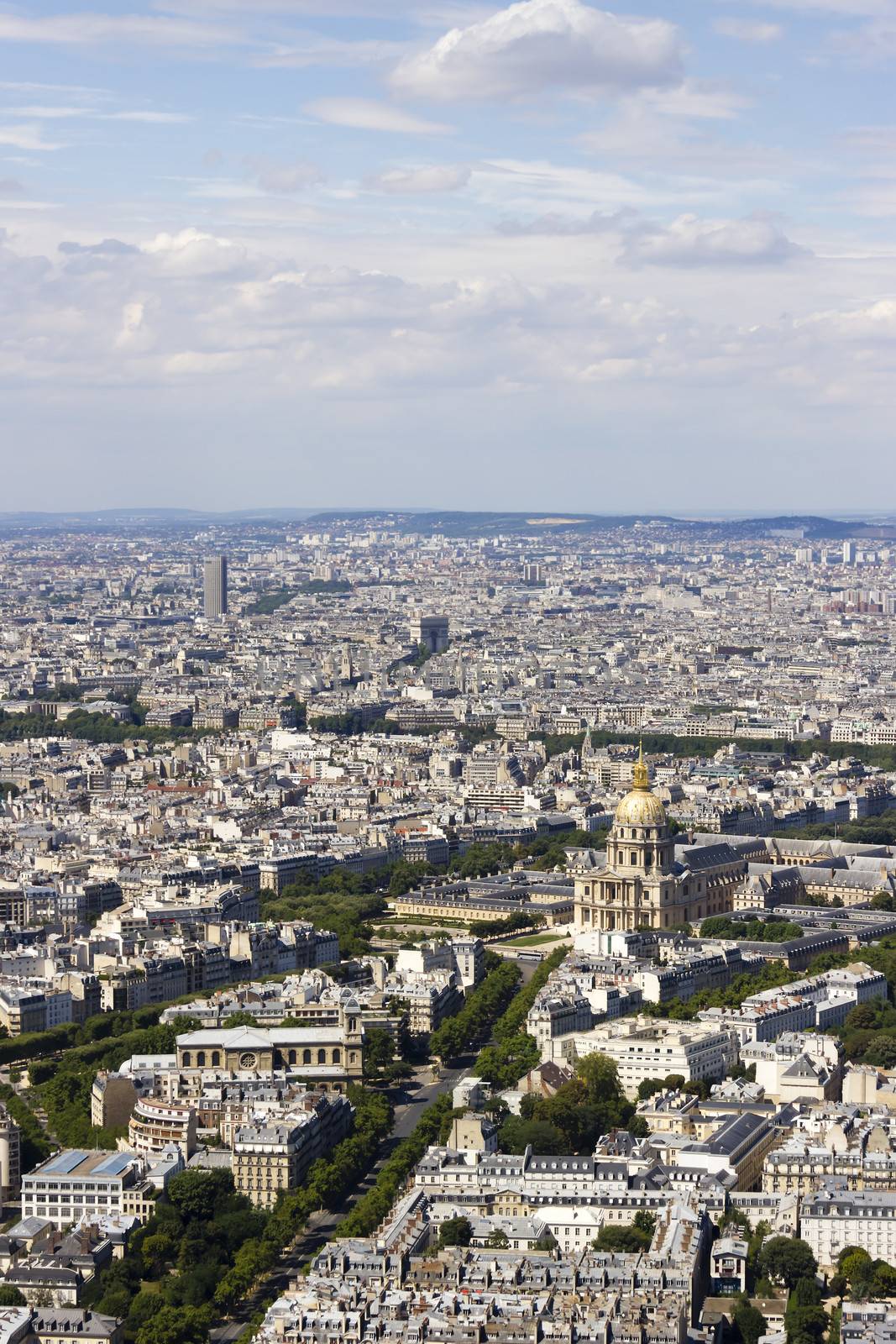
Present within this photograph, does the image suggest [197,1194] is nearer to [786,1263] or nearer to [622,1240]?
[622,1240]

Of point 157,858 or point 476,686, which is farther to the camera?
point 476,686

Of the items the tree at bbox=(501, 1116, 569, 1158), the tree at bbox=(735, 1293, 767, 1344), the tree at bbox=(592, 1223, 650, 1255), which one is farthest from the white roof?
the tree at bbox=(735, 1293, 767, 1344)

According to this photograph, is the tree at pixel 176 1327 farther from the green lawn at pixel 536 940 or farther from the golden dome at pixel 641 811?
the golden dome at pixel 641 811

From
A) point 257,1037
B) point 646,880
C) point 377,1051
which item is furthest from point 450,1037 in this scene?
point 646,880

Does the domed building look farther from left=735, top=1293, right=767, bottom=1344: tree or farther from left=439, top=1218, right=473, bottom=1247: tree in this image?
left=735, top=1293, right=767, bottom=1344: tree

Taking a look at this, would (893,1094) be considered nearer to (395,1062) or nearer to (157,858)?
(395,1062)

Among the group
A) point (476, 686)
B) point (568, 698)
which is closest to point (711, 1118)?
point (568, 698)

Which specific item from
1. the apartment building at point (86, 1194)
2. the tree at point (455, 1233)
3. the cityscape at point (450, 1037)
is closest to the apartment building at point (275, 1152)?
the cityscape at point (450, 1037)
